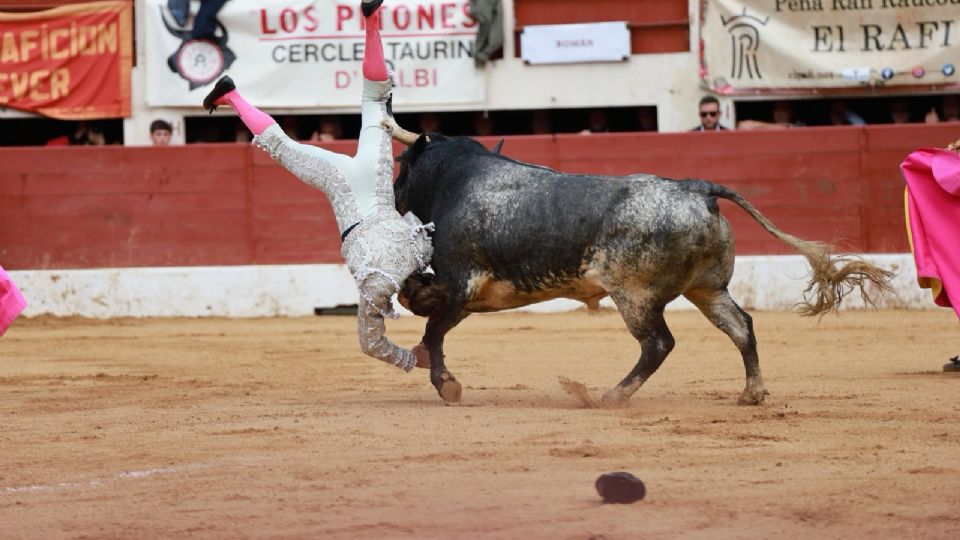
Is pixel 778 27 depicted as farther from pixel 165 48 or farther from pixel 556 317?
pixel 165 48

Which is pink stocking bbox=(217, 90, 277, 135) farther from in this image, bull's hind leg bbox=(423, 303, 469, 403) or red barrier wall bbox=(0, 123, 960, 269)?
red barrier wall bbox=(0, 123, 960, 269)

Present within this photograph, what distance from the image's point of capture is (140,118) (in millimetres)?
15133

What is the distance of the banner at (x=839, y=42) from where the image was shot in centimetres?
1420

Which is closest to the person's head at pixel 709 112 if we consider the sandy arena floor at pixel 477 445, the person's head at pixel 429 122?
the person's head at pixel 429 122

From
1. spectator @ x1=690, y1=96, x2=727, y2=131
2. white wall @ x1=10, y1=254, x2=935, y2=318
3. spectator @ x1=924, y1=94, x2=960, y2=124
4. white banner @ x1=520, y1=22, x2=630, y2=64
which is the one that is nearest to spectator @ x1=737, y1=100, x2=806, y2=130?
spectator @ x1=690, y1=96, x2=727, y2=131

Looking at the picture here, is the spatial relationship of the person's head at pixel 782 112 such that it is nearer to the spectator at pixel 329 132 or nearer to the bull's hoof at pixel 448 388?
the spectator at pixel 329 132

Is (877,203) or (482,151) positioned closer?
(482,151)

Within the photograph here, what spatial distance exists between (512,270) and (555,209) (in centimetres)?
33

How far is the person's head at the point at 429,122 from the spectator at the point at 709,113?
2672 millimetres

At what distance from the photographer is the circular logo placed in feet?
48.6

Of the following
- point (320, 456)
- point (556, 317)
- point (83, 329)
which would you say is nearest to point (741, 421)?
point (320, 456)

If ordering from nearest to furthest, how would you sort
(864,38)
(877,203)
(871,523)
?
(871,523) < (877,203) < (864,38)

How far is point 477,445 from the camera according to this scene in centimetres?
582

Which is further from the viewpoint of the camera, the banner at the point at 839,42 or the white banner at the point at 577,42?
the white banner at the point at 577,42
